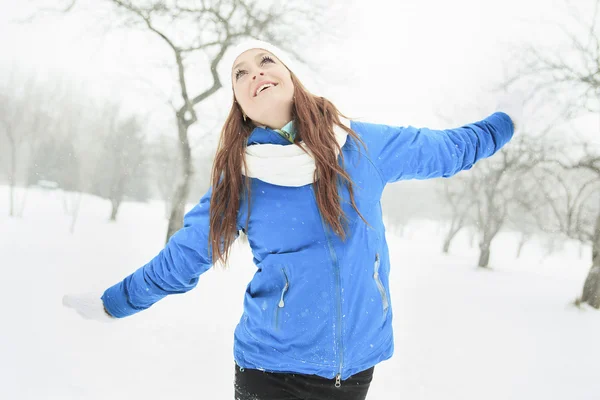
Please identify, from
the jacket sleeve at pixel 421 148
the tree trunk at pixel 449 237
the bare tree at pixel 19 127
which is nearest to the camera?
the jacket sleeve at pixel 421 148

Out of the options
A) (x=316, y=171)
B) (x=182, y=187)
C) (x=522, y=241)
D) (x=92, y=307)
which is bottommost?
(x=522, y=241)

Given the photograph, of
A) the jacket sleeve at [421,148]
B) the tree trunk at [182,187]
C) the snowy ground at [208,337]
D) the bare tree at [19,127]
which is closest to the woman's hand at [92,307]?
the jacket sleeve at [421,148]

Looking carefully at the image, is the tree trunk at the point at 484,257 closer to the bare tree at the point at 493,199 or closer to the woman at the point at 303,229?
the bare tree at the point at 493,199

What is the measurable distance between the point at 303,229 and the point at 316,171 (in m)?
0.15

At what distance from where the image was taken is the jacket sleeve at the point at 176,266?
109 centimetres

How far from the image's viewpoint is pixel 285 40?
6281mm

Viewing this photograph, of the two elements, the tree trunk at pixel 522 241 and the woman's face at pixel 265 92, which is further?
the tree trunk at pixel 522 241

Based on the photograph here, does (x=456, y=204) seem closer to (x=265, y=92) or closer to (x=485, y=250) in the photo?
(x=485, y=250)

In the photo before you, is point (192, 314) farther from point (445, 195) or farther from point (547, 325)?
point (445, 195)

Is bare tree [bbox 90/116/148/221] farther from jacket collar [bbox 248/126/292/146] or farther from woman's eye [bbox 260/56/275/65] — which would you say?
jacket collar [bbox 248/126/292/146]

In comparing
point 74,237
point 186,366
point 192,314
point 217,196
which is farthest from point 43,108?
point 217,196

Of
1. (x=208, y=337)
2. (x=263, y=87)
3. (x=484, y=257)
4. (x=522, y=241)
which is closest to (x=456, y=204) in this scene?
(x=522, y=241)

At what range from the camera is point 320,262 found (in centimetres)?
95

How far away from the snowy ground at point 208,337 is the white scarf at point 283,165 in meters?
2.34
